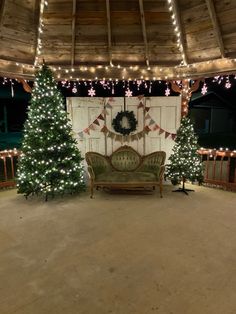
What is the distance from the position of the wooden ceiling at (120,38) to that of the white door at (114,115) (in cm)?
62

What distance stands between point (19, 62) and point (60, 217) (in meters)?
3.77

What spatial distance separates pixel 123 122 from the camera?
6.30 m

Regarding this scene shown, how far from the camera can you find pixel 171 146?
21.3 feet

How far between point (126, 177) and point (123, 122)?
1.57m

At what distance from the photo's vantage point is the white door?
632 centimetres

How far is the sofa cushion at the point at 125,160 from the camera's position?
6.11 m

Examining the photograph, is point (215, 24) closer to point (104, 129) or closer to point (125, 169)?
point (104, 129)

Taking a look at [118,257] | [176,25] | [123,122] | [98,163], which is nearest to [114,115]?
[123,122]

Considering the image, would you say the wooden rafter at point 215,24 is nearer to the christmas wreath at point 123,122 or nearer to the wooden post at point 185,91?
the wooden post at point 185,91

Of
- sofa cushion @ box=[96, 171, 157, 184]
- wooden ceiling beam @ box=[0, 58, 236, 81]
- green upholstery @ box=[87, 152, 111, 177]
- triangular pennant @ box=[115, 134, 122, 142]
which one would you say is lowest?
sofa cushion @ box=[96, 171, 157, 184]

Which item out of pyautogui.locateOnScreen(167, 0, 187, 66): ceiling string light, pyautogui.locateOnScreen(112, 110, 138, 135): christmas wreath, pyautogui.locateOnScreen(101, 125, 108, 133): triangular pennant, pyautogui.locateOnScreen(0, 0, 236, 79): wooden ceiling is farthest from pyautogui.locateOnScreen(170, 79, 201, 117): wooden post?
pyautogui.locateOnScreen(101, 125, 108, 133): triangular pennant

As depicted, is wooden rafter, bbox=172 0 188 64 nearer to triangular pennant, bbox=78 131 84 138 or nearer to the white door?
the white door

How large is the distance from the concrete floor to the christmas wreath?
197cm

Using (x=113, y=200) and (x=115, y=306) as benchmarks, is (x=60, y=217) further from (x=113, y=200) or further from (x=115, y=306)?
(x=115, y=306)
